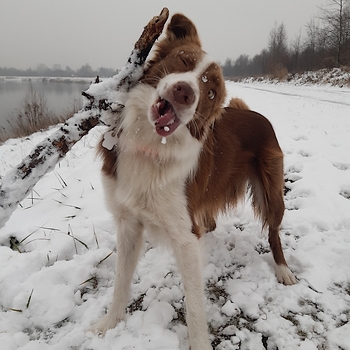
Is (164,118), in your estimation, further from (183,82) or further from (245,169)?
(245,169)

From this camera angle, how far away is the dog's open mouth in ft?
5.90

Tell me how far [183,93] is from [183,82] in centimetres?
7

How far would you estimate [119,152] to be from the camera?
2.15m

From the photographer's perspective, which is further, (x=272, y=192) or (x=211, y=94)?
(x=272, y=192)

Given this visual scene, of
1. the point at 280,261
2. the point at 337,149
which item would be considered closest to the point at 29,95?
→ the point at 337,149

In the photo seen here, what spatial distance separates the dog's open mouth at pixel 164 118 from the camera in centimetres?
180

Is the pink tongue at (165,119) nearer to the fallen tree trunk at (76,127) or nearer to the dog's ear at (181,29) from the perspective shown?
the fallen tree trunk at (76,127)

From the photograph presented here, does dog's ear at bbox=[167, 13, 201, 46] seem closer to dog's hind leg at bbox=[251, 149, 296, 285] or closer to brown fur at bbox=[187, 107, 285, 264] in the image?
brown fur at bbox=[187, 107, 285, 264]

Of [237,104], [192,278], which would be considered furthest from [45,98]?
[192,278]

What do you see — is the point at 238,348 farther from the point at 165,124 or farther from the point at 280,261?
the point at 165,124

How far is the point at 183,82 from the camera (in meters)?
1.77

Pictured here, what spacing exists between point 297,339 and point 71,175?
13.8 feet

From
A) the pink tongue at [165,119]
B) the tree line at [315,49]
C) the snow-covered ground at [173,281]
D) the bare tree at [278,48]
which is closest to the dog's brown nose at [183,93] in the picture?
the pink tongue at [165,119]

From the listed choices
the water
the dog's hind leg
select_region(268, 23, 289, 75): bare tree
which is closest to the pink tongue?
the water
